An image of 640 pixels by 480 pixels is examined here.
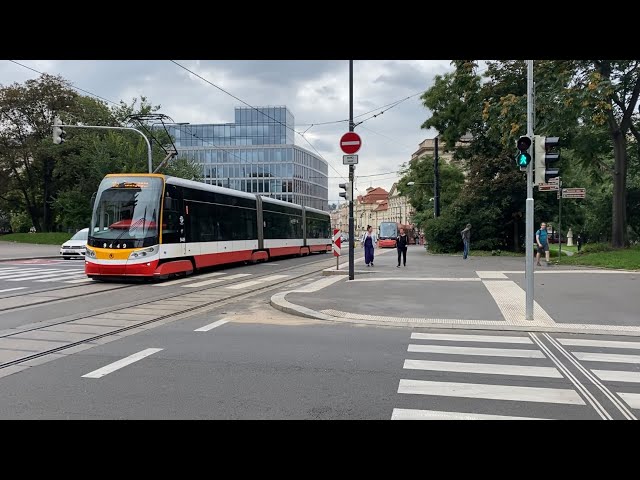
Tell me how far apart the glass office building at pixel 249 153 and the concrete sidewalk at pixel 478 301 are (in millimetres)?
66482

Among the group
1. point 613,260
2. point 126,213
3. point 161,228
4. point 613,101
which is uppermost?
point 613,101

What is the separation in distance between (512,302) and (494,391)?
6.74 m

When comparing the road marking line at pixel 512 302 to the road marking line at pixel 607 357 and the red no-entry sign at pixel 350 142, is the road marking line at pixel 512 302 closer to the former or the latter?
the road marking line at pixel 607 357

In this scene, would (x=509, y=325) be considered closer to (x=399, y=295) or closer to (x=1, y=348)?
(x=399, y=295)

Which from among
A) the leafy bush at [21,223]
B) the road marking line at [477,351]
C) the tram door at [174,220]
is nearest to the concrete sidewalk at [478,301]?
the road marking line at [477,351]

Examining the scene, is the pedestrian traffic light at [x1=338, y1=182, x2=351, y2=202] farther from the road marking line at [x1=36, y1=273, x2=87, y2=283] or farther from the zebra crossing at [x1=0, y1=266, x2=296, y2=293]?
the road marking line at [x1=36, y1=273, x2=87, y2=283]

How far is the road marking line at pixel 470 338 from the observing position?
8039 millimetres

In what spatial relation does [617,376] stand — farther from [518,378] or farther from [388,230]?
[388,230]

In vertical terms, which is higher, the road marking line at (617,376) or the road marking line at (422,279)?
the road marking line at (422,279)

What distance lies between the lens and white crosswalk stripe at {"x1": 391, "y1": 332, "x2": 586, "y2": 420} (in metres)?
4.67

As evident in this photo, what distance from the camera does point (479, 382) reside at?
562cm

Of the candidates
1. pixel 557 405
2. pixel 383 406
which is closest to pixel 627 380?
pixel 557 405

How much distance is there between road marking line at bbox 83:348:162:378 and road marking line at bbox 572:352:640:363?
19.0 ft

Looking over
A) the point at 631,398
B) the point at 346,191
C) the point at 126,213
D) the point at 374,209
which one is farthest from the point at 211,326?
the point at 374,209
